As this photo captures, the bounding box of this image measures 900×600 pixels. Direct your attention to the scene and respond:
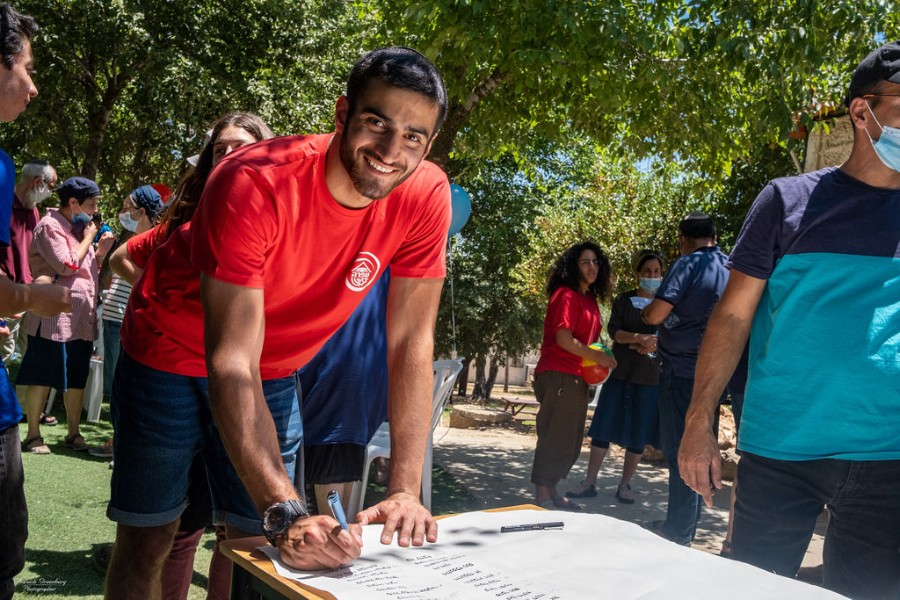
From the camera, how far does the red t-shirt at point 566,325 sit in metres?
6.37

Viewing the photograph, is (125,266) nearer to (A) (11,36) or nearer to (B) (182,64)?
(A) (11,36)

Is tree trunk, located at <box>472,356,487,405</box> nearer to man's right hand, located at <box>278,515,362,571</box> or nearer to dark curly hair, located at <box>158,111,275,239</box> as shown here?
dark curly hair, located at <box>158,111,275,239</box>

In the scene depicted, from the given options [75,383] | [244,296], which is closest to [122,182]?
[75,383]

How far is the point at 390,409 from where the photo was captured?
85.9 inches

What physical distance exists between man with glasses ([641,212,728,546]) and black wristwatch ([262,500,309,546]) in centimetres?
400

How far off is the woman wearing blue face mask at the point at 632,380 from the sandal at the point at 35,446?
446 cm

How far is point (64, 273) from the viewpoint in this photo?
21.5ft

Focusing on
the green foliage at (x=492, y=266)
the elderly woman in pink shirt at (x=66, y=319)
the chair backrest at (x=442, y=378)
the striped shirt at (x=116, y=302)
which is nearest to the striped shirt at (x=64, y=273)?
the elderly woman in pink shirt at (x=66, y=319)

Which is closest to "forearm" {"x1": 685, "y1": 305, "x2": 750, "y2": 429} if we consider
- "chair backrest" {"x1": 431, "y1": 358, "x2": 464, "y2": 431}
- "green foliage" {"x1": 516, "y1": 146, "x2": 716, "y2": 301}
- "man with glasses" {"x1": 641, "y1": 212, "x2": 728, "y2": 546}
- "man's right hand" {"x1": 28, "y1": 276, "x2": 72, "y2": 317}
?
"man's right hand" {"x1": 28, "y1": 276, "x2": 72, "y2": 317}

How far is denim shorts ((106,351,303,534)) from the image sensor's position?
230 centimetres

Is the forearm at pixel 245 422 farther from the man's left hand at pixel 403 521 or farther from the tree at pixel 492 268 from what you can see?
the tree at pixel 492 268

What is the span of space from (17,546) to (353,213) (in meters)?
1.38

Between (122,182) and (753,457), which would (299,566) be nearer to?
(753,457)

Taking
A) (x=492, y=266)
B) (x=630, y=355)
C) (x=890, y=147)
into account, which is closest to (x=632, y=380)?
(x=630, y=355)
